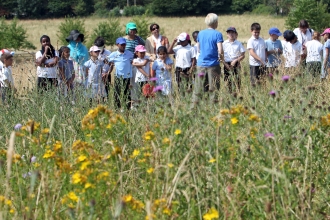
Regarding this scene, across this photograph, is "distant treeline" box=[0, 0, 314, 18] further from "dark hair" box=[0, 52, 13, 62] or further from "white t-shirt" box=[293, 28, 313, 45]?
"dark hair" box=[0, 52, 13, 62]

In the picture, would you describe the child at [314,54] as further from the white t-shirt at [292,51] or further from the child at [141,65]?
the child at [141,65]

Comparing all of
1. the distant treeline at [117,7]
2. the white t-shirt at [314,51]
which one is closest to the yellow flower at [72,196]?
the white t-shirt at [314,51]

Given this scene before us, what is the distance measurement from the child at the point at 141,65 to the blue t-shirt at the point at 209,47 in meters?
0.79

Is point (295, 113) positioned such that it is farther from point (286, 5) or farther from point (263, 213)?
point (286, 5)

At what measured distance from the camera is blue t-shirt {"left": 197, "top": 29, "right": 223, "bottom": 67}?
8.20 meters

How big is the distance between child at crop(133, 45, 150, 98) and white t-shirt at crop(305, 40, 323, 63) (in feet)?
8.51

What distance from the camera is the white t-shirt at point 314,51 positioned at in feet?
30.0

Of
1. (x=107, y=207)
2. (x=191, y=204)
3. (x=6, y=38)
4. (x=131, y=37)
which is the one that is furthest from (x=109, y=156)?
(x=6, y=38)

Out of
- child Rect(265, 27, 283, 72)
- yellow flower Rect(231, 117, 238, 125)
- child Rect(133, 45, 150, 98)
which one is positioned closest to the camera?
yellow flower Rect(231, 117, 238, 125)

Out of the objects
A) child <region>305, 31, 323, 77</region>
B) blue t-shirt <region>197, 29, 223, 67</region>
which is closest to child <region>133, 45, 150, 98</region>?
blue t-shirt <region>197, 29, 223, 67</region>

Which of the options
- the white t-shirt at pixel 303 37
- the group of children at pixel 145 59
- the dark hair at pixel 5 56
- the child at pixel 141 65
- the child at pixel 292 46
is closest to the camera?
the dark hair at pixel 5 56

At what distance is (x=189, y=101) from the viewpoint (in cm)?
376

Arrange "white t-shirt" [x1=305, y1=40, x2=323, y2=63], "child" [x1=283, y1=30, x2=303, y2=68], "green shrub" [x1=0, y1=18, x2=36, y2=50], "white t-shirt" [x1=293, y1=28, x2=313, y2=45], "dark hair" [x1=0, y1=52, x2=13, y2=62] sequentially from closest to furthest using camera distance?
"dark hair" [x1=0, y1=52, x2=13, y2=62], "child" [x1=283, y1=30, x2=303, y2=68], "white t-shirt" [x1=305, y1=40, x2=323, y2=63], "white t-shirt" [x1=293, y1=28, x2=313, y2=45], "green shrub" [x1=0, y1=18, x2=36, y2=50]

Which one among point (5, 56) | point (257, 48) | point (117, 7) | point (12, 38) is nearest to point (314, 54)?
point (257, 48)
